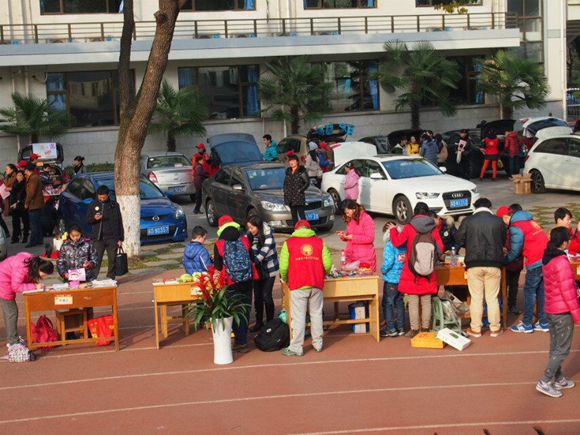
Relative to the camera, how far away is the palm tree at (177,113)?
107 ft

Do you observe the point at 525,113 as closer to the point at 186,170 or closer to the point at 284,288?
the point at 186,170

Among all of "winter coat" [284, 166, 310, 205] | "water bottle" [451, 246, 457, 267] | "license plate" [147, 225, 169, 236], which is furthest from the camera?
"license plate" [147, 225, 169, 236]

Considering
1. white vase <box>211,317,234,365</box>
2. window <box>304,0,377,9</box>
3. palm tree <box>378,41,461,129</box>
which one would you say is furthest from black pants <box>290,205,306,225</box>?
window <box>304,0,377,9</box>

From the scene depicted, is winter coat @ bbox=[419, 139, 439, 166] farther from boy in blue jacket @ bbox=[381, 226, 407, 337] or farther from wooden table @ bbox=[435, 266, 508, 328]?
boy in blue jacket @ bbox=[381, 226, 407, 337]

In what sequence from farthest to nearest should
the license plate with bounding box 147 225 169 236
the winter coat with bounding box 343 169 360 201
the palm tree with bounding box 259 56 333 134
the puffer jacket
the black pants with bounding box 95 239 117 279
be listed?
the palm tree with bounding box 259 56 333 134, the winter coat with bounding box 343 169 360 201, the license plate with bounding box 147 225 169 236, the black pants with bounding box 95 239 117 279, the puffer jacket

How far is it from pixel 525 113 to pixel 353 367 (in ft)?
105

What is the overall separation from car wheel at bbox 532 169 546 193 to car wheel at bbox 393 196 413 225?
591cm

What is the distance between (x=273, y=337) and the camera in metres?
11.1

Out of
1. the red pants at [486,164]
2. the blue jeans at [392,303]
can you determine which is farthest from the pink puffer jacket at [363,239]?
the red pants at [486,164]

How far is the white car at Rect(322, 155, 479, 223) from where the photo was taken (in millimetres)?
20141

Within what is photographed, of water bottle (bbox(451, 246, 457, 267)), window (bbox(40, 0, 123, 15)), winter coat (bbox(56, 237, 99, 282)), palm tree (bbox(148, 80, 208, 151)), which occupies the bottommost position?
water bottle (bbox(451, 246, 457, 267))

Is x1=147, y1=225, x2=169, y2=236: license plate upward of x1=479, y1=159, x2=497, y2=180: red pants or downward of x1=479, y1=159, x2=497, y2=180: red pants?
downward

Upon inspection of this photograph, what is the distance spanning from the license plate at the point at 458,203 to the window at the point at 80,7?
18917 mm

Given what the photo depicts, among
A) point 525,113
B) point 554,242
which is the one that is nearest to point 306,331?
point 554,242
